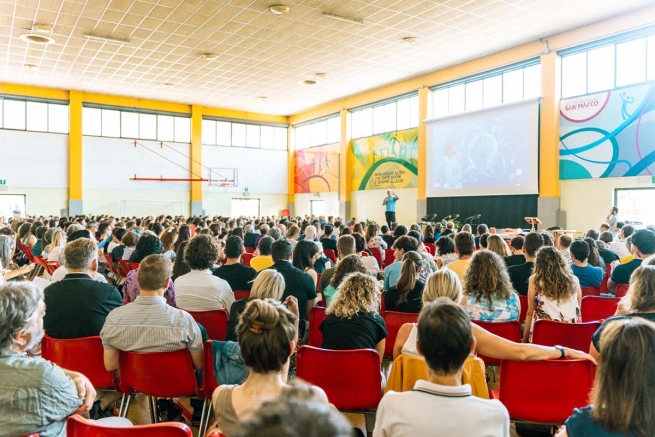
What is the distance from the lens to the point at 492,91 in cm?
1534

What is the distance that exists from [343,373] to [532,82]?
539 inches

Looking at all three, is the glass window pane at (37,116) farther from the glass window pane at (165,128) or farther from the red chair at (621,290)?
the red chair at (621,290)

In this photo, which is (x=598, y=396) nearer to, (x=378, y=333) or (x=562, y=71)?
(x=378, y=333)

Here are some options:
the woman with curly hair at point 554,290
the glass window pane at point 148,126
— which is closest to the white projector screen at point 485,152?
the woman with curly hair at point 554,290

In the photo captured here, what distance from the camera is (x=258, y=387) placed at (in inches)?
75.7

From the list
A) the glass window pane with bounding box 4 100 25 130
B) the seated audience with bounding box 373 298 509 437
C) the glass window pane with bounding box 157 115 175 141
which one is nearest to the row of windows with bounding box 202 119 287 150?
the glass window pane with bounding box 157 115 175 141

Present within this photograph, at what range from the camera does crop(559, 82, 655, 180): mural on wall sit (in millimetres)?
11586

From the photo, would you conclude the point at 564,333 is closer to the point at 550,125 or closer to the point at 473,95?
the point at 550,125

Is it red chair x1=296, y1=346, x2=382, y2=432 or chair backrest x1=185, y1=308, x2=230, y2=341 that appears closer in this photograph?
red chair x1=296, y1=346, x2=382, y2=432

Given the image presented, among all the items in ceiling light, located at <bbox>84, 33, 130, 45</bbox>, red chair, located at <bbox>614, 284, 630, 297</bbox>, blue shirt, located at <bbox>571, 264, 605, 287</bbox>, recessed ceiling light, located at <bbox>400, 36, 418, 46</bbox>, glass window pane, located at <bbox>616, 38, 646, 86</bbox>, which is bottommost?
red chair, located at <bbox>614, 284, 630, 297</bbox>

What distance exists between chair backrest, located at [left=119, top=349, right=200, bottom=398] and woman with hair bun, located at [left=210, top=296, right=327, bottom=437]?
1.01 meters

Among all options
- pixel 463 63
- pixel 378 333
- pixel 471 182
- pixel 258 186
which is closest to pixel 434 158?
pixel 471 182

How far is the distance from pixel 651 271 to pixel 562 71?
40.3 ft

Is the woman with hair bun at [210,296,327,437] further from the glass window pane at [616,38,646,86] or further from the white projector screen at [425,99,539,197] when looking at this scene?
the white projector screen at [425,99,539,197]
